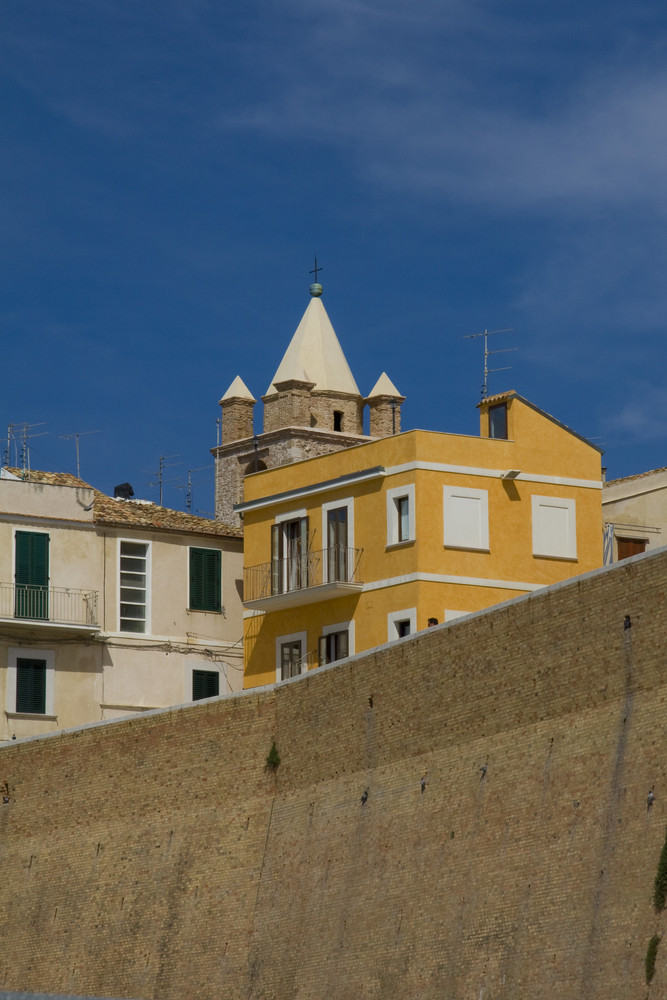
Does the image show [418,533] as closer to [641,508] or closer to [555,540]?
[555,540]

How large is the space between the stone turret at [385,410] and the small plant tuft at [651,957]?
5097cm

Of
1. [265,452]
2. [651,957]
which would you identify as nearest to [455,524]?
[651,957]

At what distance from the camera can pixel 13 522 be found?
46812 mm

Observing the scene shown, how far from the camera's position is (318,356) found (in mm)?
74438

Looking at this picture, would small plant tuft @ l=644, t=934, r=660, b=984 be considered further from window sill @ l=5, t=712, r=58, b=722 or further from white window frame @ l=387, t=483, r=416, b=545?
window sill @ l=5, t=712, r=58, b=722

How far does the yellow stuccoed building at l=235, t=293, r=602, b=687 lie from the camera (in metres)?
43.1

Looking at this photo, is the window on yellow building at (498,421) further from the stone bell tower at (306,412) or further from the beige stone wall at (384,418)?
the beige stone wall at (384,418)

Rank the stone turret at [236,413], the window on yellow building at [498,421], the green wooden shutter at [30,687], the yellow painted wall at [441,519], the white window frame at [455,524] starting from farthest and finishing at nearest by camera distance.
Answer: the stone turret at [236,413]
the green wooden shutter at [30,687]
the window on yellow building at [498,421]
the white window frame at [455,524]
the yellow painted wall at [441,519]

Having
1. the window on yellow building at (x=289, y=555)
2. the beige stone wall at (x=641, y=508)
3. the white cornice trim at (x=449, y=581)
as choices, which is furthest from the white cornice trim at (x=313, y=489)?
the beige stone wall at (x=641, y=508)

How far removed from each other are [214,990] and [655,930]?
11.5 m

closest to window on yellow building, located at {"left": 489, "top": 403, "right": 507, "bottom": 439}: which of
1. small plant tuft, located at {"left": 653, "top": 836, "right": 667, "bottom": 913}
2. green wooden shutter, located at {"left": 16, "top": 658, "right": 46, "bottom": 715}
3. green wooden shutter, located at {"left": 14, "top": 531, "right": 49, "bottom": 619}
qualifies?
green wooden shutter, located at {"left": 14, "top": 531, "right": 49, "bottom": 619}

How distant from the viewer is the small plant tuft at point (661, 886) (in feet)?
77.7

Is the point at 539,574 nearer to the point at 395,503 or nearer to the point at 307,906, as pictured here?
the point at 395,503

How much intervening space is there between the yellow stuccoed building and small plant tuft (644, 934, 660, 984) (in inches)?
756
